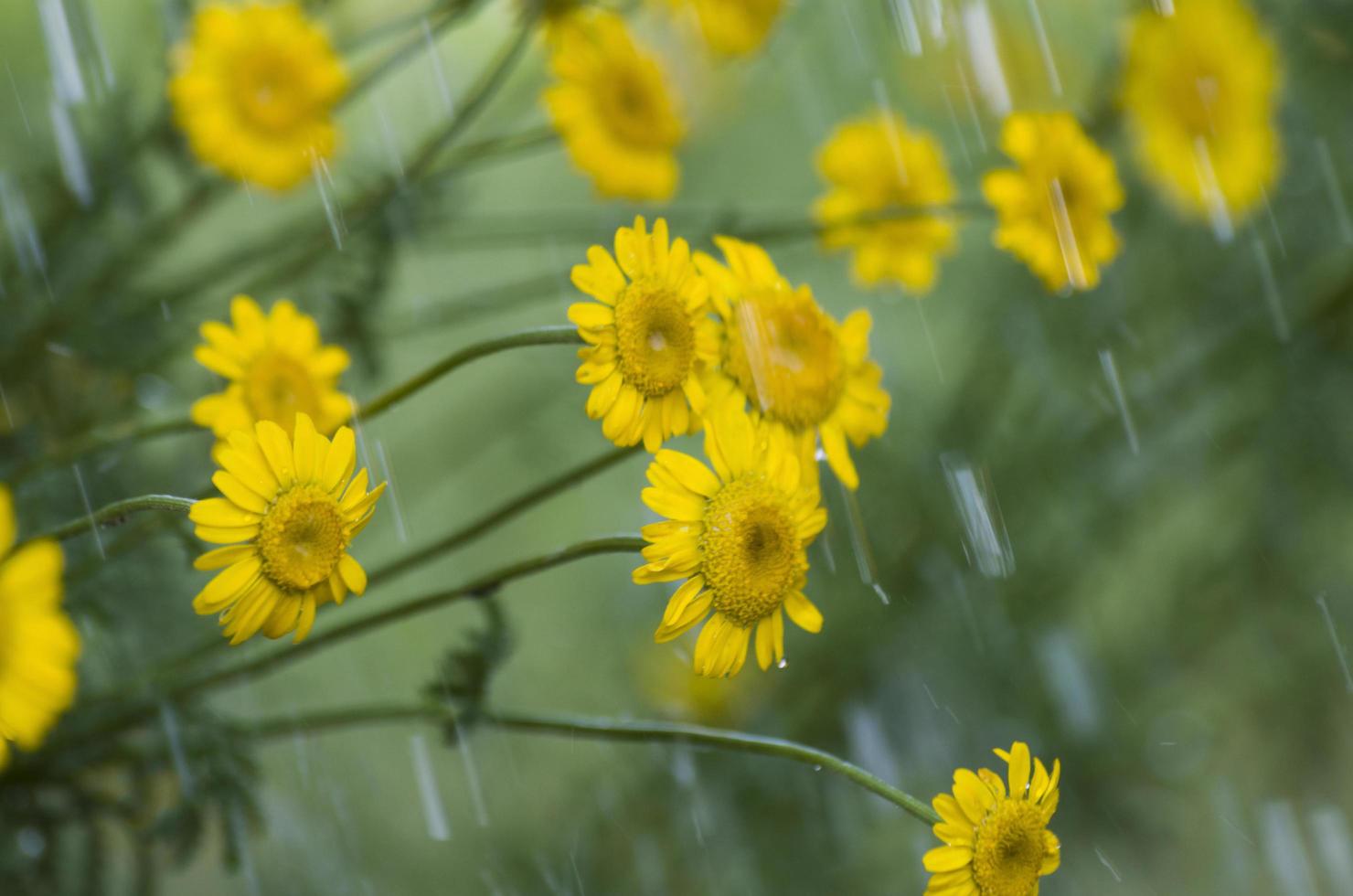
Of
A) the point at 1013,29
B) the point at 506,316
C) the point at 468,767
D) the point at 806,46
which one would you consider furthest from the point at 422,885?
the point at 1013,29

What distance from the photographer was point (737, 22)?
2.71ft

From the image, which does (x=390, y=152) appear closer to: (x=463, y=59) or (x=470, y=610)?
(x=463, y=59)

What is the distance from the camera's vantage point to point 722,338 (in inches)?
17.8

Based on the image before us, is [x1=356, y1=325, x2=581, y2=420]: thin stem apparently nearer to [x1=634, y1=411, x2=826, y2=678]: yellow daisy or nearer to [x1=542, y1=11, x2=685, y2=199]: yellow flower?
[x1=634, y1=411, x2=826, y2=678]: yellow daisy

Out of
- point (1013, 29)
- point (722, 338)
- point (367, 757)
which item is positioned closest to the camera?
point (722, 338)

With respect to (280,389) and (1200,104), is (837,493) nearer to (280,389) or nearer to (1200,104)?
(1200,104)

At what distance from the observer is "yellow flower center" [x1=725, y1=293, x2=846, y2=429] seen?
450mm

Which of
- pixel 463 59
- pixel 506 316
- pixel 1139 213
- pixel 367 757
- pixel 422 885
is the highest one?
pixel 463 59

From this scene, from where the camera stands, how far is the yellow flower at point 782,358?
0.45 meters

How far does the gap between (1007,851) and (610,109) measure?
53 cm

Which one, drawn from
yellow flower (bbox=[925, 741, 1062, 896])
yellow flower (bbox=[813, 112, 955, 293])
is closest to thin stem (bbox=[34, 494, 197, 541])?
yellow flower (bbox=[925, 741, 1062, 896])

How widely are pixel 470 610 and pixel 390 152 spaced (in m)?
0.56

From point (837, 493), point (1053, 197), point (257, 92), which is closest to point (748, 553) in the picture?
point (1053, 197)

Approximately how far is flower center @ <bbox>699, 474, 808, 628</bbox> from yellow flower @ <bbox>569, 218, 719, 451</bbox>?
1.5 inches
